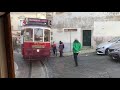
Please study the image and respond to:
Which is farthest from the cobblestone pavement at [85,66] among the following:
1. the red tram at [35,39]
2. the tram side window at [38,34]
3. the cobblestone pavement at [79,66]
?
the tram side window at [38,34]

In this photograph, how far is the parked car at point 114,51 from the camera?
6398 millimetres

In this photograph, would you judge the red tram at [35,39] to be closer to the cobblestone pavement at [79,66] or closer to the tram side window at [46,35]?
the tram side window at [46,35]

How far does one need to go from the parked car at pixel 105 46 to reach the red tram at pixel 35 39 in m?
1.18

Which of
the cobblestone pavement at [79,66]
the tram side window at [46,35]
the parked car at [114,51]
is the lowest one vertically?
the cobblestone pavement at [79,66]

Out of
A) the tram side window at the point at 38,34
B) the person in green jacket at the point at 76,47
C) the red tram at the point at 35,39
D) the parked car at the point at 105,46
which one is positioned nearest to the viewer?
the person in green jacket at the point at 76,47

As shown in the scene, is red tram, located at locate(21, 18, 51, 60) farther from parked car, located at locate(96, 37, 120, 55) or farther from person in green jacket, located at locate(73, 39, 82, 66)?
parked car, located at locate(96, 37, 120, 55)

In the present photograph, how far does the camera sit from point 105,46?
6.70 meters

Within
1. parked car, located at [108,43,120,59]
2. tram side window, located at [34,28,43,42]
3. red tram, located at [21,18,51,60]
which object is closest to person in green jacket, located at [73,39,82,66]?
red tram, located at [21,18,51,60]

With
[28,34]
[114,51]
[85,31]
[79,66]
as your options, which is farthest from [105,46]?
[28,34]

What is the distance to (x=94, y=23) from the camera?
7.08 m
